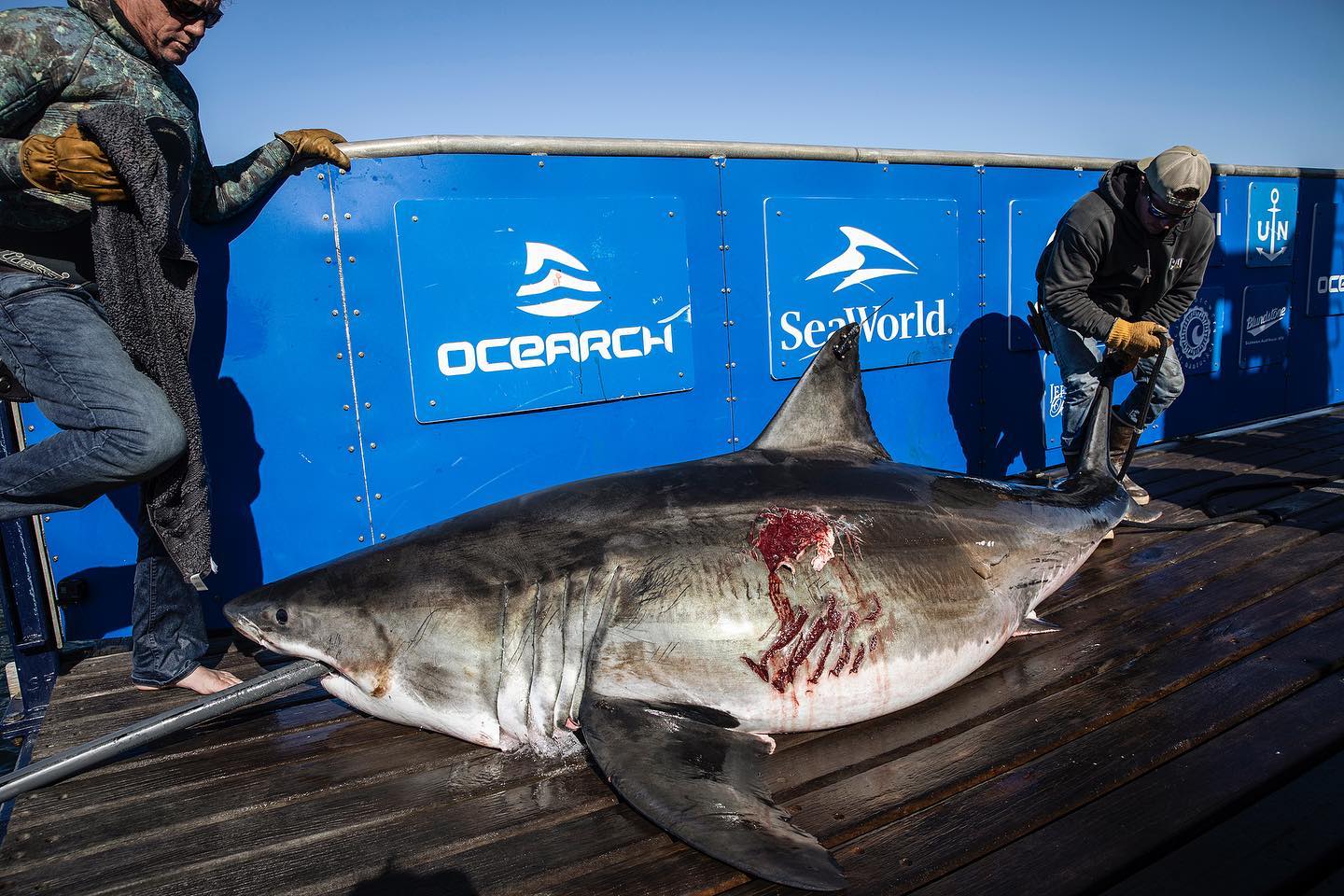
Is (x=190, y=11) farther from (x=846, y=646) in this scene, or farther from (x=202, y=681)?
(x=846, y=646)

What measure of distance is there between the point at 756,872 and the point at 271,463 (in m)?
3.07

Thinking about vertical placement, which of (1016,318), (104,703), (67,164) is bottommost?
(104,703)

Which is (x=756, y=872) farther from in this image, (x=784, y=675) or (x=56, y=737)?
(x=56, y=737)

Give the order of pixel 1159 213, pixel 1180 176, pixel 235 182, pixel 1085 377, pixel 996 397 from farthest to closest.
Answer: pixel 996 397, pixel 1085 377, pixel 1159 213, pixel 1180 176, pixel 235 182

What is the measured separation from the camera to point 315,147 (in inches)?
143

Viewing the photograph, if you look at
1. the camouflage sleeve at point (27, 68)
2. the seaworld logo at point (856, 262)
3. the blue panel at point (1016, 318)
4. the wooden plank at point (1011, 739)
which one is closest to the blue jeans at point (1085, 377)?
the blue panel at point (1016, 318)

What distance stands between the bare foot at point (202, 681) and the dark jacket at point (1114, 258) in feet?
14.6

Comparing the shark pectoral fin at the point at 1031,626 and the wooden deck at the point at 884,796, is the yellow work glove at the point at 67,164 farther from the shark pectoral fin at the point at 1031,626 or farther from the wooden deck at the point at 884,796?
the shark pectoral fin at the point at 1031,626

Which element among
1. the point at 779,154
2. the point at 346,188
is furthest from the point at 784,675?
the point at 779,154

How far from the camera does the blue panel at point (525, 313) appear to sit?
3.93m

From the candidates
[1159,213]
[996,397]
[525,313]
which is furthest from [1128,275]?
[525,313]

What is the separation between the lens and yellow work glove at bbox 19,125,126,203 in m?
2.47

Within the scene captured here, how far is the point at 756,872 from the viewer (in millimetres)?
1660

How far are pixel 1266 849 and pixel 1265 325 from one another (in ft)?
23.0
